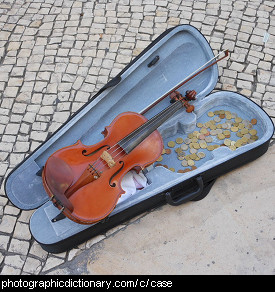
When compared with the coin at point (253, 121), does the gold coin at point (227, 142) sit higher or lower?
higher

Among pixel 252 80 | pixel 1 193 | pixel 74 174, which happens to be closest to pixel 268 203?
pixel 252 80

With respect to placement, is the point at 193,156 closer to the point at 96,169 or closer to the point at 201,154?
the point at 201,154

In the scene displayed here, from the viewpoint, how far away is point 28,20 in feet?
15.4

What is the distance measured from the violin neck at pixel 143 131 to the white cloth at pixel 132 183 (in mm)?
239

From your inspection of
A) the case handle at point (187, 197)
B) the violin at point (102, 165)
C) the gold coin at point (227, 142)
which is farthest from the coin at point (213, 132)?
the case handle at point (187, 197)

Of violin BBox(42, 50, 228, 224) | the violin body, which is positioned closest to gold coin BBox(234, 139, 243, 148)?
violin BBox(42, 50, 228, 224)

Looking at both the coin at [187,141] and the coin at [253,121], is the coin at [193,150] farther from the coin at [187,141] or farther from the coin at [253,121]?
the coin at [253,121]

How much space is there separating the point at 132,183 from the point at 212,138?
37.0 inches

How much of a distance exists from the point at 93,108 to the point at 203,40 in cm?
119

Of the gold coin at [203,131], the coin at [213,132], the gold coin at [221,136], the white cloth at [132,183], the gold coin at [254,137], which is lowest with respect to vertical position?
the gold coin at [254,137]

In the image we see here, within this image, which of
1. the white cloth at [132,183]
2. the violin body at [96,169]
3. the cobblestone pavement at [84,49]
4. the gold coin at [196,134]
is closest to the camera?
the violin body at [96,169]

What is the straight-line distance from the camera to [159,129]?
341 cm

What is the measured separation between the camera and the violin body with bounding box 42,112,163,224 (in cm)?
278

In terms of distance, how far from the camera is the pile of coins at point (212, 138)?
346 centimetres
